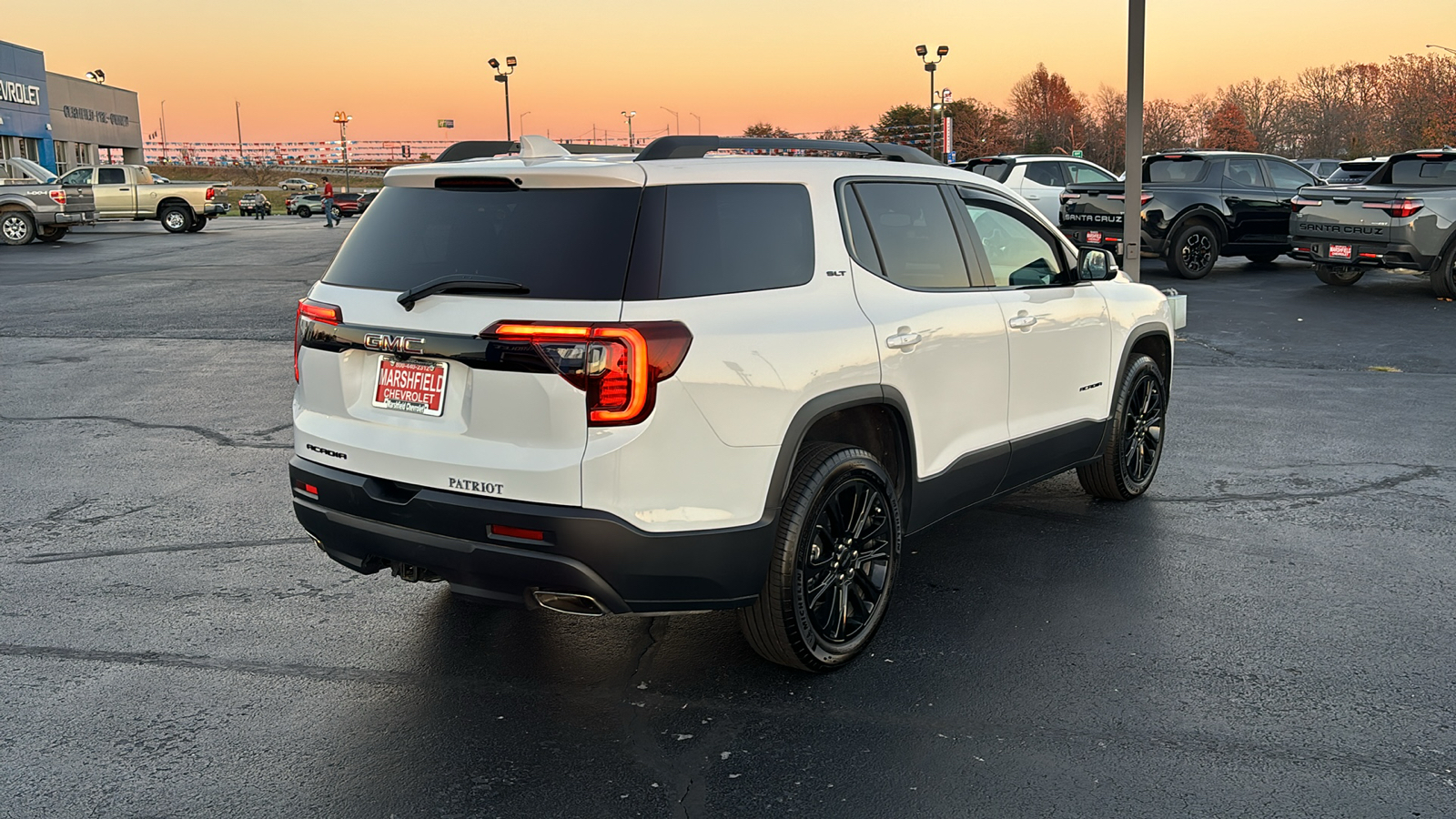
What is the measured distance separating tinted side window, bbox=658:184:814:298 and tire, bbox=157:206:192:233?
35272 mm

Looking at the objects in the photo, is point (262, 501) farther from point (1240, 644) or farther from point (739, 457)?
point (1240, 644)

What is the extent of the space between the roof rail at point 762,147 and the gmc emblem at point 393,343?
0.94 metres

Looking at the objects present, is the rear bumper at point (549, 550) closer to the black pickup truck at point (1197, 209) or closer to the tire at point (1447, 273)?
the tire at point (1447, 273)

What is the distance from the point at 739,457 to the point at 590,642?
1.24m

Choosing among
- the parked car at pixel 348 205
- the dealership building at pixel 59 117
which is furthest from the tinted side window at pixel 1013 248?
the dealership building at pixel 59 117

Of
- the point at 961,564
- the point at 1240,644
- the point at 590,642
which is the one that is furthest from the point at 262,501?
the point at 1240,644

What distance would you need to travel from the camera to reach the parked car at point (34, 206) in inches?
1096

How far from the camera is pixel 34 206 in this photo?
2791 cm

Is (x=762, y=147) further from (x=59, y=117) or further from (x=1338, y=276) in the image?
(x=59, y=117)

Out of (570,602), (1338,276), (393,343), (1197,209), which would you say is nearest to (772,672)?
(570,602)

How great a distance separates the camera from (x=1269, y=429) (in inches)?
329

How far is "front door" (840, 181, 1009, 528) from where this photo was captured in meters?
4.42

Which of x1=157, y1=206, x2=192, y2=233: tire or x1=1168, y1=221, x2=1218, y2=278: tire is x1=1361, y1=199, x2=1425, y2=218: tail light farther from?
x1=157, y1=206, x2=192, y2=233: tire

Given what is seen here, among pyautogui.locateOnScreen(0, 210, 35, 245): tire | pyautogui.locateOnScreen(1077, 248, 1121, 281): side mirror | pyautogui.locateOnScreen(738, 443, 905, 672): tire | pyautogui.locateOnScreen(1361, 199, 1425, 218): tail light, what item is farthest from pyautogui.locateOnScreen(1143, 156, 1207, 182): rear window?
pyautogui.locateOnScreen(0, 210, 35, 245): tire
